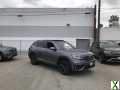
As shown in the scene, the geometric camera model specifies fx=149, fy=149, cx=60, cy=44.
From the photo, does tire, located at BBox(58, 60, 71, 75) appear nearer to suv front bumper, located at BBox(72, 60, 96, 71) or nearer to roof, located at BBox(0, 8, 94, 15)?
suv front bumper, located at BBox(72, 60, 96, 71)

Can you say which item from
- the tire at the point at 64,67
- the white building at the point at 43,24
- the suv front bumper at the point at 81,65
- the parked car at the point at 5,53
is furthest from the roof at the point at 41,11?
the suv front bumper at the point at 81,65

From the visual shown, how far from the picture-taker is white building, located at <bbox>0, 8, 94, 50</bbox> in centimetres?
2138

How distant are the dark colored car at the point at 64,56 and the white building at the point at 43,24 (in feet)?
39.0

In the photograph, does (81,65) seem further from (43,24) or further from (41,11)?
(41,11)

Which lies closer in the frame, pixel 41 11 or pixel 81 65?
pixel 81 65

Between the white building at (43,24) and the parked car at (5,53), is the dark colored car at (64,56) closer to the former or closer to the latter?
the parked car at (5,53)

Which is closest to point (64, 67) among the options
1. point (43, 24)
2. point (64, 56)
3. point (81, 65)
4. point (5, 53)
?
point (64, 56)

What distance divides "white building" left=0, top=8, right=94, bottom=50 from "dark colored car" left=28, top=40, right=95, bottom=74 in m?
11.9

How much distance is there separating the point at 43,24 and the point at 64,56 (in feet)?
48.3

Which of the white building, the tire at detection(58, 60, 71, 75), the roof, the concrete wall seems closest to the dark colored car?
the tire at detection(58, 60, 71, 75)

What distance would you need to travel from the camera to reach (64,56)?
7.64m

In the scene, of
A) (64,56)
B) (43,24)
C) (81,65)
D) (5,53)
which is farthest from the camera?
(43,24)

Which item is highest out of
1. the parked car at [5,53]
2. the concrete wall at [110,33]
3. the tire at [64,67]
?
the concrete wall at [110,33]

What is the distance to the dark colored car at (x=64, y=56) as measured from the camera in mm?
7352
